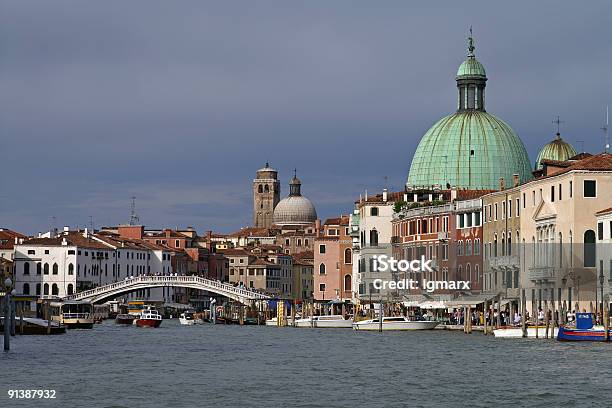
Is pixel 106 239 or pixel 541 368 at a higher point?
Result: pixel 106 239

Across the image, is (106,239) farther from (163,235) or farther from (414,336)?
(414,336)

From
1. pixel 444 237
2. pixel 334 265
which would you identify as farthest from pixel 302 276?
pixel 444 237

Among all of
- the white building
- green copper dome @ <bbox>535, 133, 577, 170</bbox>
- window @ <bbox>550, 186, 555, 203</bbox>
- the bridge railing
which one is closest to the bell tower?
the white building

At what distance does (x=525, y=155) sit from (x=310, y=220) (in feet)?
247

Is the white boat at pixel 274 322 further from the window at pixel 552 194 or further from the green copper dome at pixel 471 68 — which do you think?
the window at pixel 552 194

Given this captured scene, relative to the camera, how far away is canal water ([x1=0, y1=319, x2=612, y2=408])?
1001 inches

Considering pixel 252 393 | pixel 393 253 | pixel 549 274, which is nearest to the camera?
pixel 252 393

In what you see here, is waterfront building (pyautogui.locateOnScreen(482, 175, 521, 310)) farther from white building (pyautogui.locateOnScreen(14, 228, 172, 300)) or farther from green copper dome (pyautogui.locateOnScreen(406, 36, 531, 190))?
white building (pyautogui.locateOnScreen(14, 228, 172, 300))

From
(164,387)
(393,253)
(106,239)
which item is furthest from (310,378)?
(106,239)

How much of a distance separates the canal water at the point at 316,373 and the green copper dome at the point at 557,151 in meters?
28.2

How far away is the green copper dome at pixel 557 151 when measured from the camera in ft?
236

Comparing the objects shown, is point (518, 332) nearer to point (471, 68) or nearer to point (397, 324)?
point (397, 324)

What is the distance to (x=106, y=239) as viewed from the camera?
9656cm

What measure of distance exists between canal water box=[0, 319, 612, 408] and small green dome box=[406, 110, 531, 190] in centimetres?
2550
